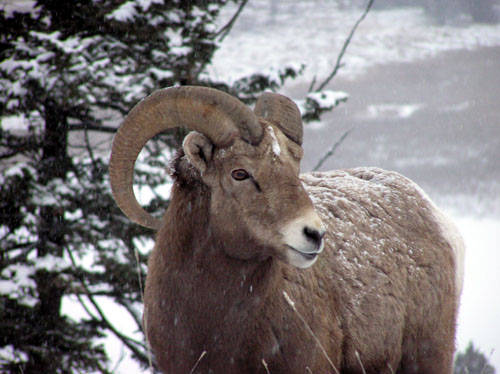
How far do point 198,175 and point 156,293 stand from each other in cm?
82

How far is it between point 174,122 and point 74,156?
5.61 metres

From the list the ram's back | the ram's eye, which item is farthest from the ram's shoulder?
the ram's eye

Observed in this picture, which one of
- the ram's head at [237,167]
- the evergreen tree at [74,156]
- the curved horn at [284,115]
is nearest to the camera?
the ram's head at [237,167]

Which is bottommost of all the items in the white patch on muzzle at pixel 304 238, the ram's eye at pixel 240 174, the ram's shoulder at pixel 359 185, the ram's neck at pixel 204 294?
the ram's shoulder at pixel 359 185

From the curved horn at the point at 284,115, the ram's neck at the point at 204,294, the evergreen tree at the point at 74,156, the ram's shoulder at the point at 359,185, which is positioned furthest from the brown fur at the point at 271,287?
the evergreen tree at the point at 74,156

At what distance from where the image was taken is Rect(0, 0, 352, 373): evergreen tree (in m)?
7.06

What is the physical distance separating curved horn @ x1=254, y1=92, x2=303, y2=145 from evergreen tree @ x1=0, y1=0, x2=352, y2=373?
3626 millimetres

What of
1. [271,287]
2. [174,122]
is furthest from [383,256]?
[174,122]

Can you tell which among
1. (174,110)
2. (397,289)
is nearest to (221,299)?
(174,110)

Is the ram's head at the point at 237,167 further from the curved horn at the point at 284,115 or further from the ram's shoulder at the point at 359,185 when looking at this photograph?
the ram's shoulder at the point at 359,185

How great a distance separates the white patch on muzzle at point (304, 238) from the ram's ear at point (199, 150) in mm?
706

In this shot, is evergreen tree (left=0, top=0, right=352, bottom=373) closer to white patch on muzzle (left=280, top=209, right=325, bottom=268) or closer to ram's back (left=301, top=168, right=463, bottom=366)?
ram's back (left=301, top=168, right=463, bottom=366)

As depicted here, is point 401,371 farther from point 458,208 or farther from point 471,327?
point 458,208

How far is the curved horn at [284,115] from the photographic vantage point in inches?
140
